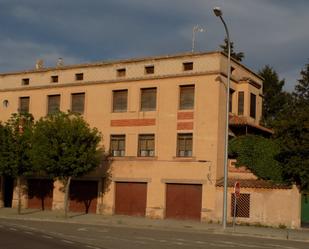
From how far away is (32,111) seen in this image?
137 feet

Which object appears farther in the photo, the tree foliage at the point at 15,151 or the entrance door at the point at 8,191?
the entrance door at the point at 8,191

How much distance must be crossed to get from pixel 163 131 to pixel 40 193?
1109 centimetres

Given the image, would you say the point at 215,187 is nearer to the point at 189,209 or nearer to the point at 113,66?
the point at 189,209

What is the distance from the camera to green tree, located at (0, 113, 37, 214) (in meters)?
36.5

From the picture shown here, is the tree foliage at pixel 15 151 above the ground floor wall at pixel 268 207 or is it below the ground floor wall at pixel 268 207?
above

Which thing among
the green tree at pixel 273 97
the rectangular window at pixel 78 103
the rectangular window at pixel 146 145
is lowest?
the rectangular window at pixel 146 145

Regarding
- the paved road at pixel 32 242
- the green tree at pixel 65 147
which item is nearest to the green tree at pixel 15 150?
the green tree at pixel 65 147

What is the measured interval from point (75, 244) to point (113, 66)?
→ 21447 mm

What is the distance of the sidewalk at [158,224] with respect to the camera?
26752 mm

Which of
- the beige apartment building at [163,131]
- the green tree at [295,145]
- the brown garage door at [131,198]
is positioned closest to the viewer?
the green tree at [295,145]

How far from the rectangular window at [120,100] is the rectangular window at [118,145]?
1.79 m

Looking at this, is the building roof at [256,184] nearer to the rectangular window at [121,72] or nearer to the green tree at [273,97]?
the rectangular window at [121,72]

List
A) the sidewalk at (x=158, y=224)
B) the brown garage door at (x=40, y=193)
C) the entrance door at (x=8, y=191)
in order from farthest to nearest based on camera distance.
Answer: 1. the entrance door at (x=8, y=191)
2. the brown garage door at (x=40, y=193)
3. the sidewalk at (x=158, y=224)

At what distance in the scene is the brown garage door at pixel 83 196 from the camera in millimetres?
38438
